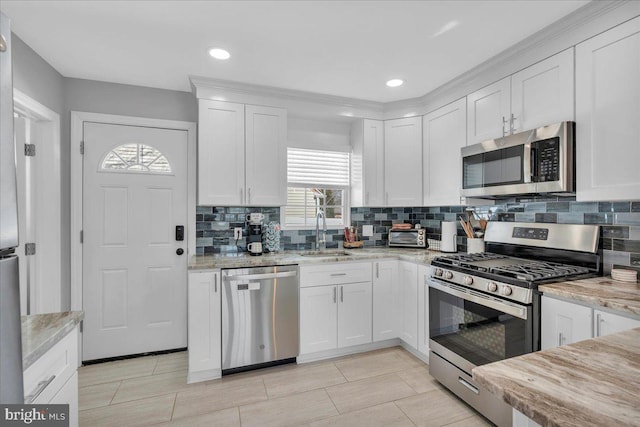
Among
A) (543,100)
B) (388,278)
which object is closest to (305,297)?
(388,278)

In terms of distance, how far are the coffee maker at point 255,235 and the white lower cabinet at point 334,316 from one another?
0.59 m

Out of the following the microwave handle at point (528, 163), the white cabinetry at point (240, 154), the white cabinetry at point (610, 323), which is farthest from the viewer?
the white cabinetry at point (240, 154)

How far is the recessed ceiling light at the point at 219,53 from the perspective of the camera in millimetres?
2225

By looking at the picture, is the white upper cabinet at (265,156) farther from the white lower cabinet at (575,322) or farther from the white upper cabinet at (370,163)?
the white lower cabinet at (575,322)

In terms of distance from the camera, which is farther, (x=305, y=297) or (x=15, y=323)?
(x=305, y=297)

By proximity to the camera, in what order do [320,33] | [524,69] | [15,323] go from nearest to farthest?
[15,323], [320,33], [524,69]

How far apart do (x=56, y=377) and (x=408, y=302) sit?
251cm

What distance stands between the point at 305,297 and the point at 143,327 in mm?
1549

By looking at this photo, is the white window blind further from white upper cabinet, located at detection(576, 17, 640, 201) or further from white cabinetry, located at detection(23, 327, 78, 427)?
white cabinetry, located at detection(23, 327, 78, 427)

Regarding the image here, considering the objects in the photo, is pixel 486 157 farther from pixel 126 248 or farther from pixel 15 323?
pixel 126 248

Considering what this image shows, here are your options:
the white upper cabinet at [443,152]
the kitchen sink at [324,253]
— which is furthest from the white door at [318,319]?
the white upper cabinet at [443,152]

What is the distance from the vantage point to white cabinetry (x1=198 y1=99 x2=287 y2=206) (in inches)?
109

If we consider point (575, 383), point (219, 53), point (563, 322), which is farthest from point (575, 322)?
point (219, 53)

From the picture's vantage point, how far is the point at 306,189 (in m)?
3.50
